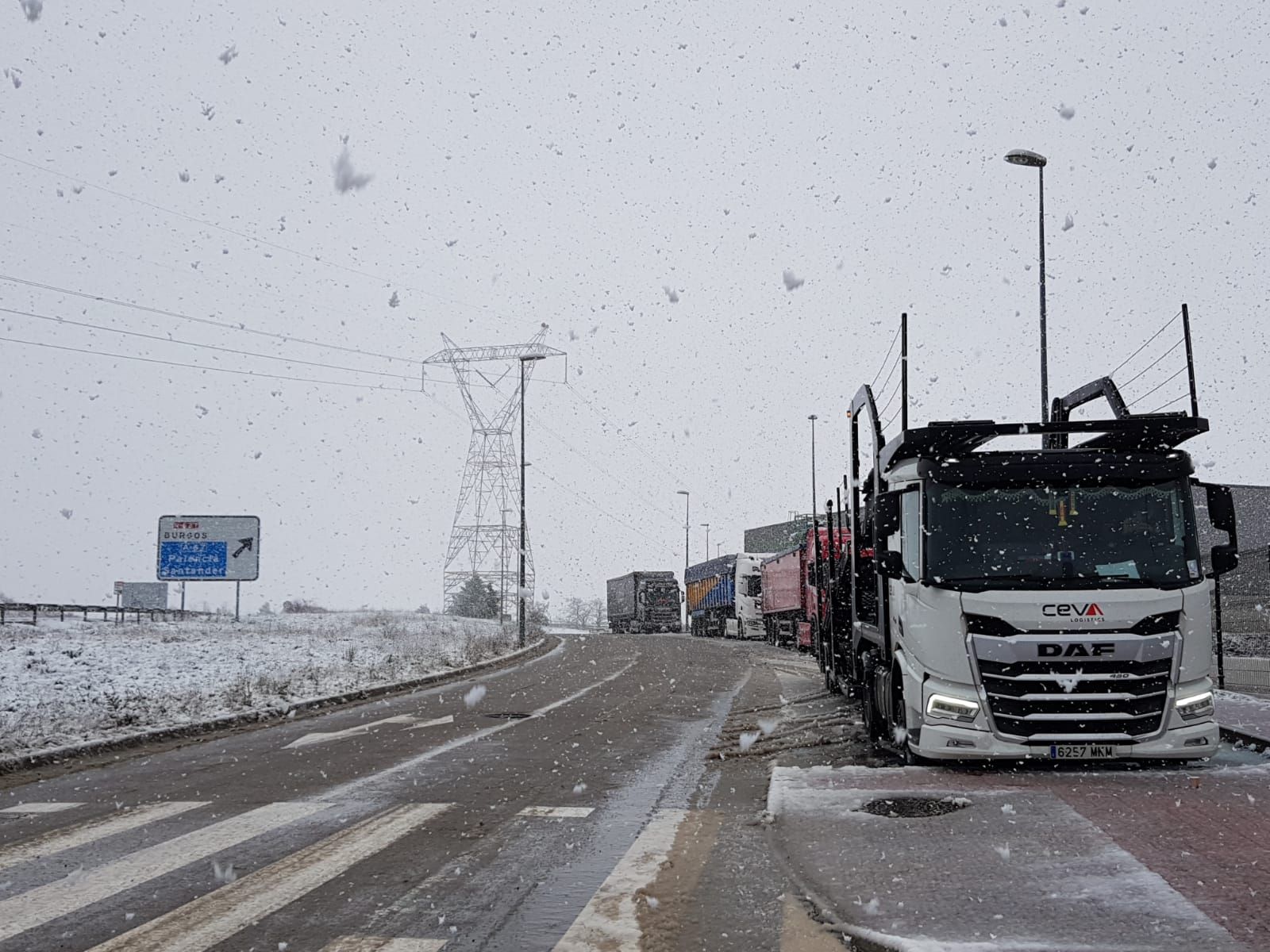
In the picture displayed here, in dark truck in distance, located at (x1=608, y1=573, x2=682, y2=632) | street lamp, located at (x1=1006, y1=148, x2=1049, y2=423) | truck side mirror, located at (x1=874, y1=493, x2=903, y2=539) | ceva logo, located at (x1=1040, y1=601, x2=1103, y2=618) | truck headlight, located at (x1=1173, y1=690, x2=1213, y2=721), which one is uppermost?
street lamp, located at (x1=1006, y1=148, x2=1049, y2=423)

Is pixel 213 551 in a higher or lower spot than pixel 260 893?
higher

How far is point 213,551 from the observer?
1820 inches

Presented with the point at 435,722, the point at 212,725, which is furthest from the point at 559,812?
the point at 212,725

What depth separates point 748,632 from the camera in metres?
52.7

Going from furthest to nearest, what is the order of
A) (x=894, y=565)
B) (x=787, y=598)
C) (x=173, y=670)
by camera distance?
(x=787, y=598) < (x=173, y=670) < (x=894, y=565)

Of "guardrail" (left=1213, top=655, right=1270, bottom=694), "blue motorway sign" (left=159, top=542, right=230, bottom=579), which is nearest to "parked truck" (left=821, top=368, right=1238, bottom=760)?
"guardrail" (left=1213, top=655, right=1270, bottom=694)

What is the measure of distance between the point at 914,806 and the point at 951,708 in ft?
4.75

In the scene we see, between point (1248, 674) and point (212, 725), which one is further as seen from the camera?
point (1248, 674)

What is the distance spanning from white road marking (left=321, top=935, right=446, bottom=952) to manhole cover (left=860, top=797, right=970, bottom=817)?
376 centimetres

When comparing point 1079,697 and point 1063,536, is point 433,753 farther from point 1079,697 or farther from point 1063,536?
point 1063,536

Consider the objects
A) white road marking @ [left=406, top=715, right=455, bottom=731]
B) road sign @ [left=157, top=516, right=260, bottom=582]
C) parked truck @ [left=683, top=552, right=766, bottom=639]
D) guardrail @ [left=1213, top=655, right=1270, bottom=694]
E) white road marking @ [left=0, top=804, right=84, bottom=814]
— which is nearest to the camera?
white road marking @ [left=0, top=804, right=84, bottom=814]

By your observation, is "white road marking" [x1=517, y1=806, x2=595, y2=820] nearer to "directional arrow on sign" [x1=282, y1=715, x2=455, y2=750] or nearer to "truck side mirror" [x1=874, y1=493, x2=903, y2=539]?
"truck side mirror" [x1=874, y1=493, x2=903, y2=539]

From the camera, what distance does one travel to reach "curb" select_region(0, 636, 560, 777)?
11.1 m

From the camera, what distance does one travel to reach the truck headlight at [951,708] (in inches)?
363
